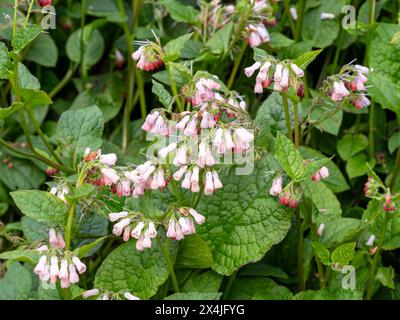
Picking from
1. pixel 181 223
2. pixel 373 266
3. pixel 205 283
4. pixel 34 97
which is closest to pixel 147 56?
pixel 34 97


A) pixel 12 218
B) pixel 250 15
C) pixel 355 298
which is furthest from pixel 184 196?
pixel 12 218

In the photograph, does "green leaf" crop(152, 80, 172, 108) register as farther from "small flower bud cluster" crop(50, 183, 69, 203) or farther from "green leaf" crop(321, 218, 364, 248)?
"green leaf" crop(321, 218, 364, 248)

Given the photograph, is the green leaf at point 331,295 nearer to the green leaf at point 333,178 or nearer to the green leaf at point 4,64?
the green leaf at point 333,178

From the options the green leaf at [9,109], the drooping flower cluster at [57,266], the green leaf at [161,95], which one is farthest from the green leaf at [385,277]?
the green leaf at [9,109]

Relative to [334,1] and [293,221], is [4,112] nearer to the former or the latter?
[293,221]

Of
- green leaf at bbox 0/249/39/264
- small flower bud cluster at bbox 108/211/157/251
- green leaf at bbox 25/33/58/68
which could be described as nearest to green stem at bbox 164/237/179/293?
small flower bud cluster at bbox 108/211/157/251

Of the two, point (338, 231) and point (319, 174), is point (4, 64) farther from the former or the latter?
point (338, 231)
